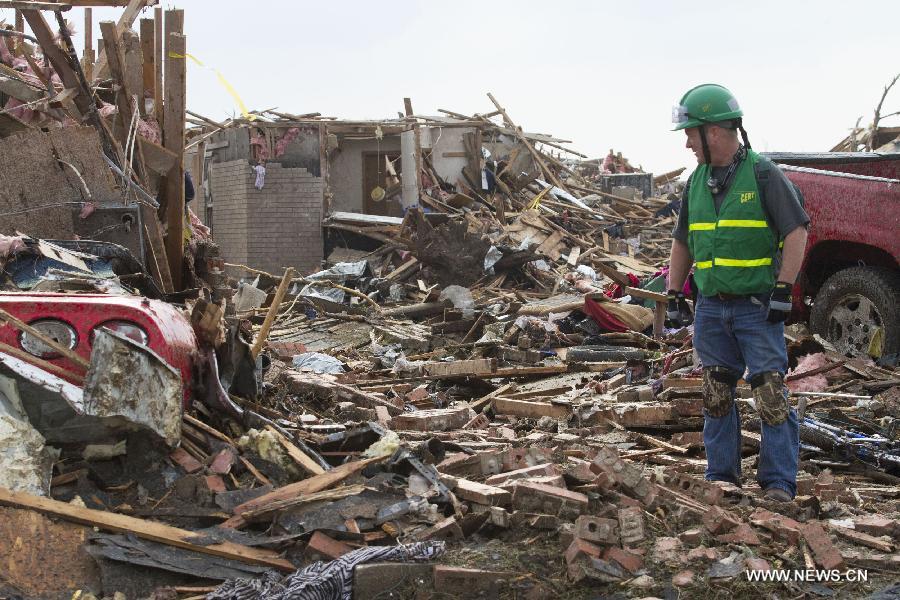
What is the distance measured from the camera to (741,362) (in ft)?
17.2

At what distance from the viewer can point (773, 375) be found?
4836 mm

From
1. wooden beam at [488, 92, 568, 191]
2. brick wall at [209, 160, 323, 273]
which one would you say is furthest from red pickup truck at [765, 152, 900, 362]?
wooden beam at [488, 92, 568, 191]

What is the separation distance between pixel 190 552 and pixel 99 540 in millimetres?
359

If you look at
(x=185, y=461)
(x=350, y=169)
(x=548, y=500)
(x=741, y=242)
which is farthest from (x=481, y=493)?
(x=350, y=169)

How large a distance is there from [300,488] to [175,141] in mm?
6295

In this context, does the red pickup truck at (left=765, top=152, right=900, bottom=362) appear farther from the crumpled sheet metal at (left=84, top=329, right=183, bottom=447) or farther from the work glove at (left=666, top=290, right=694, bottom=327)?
the crumpled sheet metal at (left=84, top=329, right=183, bottom=447)

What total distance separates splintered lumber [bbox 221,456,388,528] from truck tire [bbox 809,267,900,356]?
505cm

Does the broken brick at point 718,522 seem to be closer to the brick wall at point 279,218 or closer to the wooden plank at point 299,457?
the wooden plank at point 299,457

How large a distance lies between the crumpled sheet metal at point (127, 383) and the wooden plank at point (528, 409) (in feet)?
13.3

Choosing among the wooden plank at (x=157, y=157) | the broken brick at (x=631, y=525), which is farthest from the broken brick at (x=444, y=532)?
the wooden plank at (x=157, y=157)

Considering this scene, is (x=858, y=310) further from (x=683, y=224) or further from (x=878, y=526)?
(x=878, y=526)

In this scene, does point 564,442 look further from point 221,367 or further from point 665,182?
point 665,182

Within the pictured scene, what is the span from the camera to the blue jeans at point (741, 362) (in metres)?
4.85

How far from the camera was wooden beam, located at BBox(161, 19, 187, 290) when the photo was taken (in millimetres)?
9500
